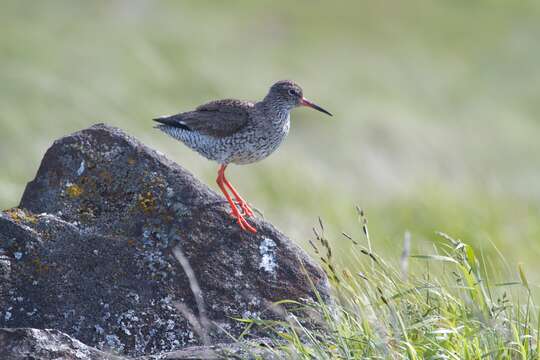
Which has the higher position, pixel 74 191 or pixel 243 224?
pixel 74 191

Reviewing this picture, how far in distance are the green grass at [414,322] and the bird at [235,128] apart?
7.51 ft

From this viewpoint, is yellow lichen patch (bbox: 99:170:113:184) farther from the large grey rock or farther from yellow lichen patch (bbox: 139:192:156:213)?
the large grey rock

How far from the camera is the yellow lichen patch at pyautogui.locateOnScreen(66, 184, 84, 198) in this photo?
284 inches

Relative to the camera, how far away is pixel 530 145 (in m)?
21.1

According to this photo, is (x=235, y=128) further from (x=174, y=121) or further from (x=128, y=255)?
(x=128, y=255)

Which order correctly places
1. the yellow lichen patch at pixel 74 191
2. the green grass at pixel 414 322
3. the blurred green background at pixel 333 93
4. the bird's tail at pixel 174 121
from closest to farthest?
1. the green grass at pixel 414 322
2. the yellow lichen patch at pixel 74 191
3. the bird's tail at pixel 174 121
4. the blurred green background at pixel 333 93

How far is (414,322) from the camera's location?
20.9ft

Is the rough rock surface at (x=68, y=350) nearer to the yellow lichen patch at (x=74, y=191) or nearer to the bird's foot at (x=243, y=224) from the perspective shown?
the bird's foot at (x=243, y=224)

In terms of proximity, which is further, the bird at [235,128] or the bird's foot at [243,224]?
the bird at [235,128]

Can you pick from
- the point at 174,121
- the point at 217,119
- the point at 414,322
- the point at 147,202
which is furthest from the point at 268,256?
the point at 174,121

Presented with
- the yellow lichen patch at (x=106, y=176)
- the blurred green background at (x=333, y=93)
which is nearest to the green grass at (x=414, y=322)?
the yellow lichen patch at (x=106, y=176)

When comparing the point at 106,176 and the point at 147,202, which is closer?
the point at 147,202

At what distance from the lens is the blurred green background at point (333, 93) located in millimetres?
16359

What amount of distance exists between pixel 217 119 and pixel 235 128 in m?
0.23
